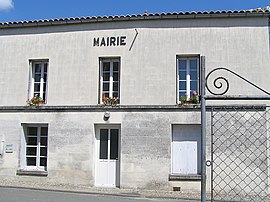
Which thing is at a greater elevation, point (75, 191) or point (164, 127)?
point (164, 127)

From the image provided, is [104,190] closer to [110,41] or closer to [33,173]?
[33,173]

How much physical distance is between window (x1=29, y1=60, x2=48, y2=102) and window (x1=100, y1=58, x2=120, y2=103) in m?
2.57

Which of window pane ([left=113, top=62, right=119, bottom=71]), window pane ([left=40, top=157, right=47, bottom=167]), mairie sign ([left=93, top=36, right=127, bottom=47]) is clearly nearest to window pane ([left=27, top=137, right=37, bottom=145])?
window pane ([left=40, top=157, right=47, bottom=167])

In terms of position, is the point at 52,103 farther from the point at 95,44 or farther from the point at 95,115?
the point at 95,44

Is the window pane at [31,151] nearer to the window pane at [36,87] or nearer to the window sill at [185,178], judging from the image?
the window pane at [36,87]

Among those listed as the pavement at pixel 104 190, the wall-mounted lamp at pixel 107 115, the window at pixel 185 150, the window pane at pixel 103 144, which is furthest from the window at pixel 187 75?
the pavement at pixel 104 190

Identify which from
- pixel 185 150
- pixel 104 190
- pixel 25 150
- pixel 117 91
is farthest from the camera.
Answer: pixel 25 150

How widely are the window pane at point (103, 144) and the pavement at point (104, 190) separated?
1.38 metres

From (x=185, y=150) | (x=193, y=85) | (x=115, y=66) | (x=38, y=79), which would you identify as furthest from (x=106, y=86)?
(x=185, y=150)

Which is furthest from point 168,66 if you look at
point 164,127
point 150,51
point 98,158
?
point 98,158

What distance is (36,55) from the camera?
50.6ft

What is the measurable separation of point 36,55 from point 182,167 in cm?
778

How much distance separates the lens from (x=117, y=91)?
1479cm

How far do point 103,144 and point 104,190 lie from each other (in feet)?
A: 6.51
